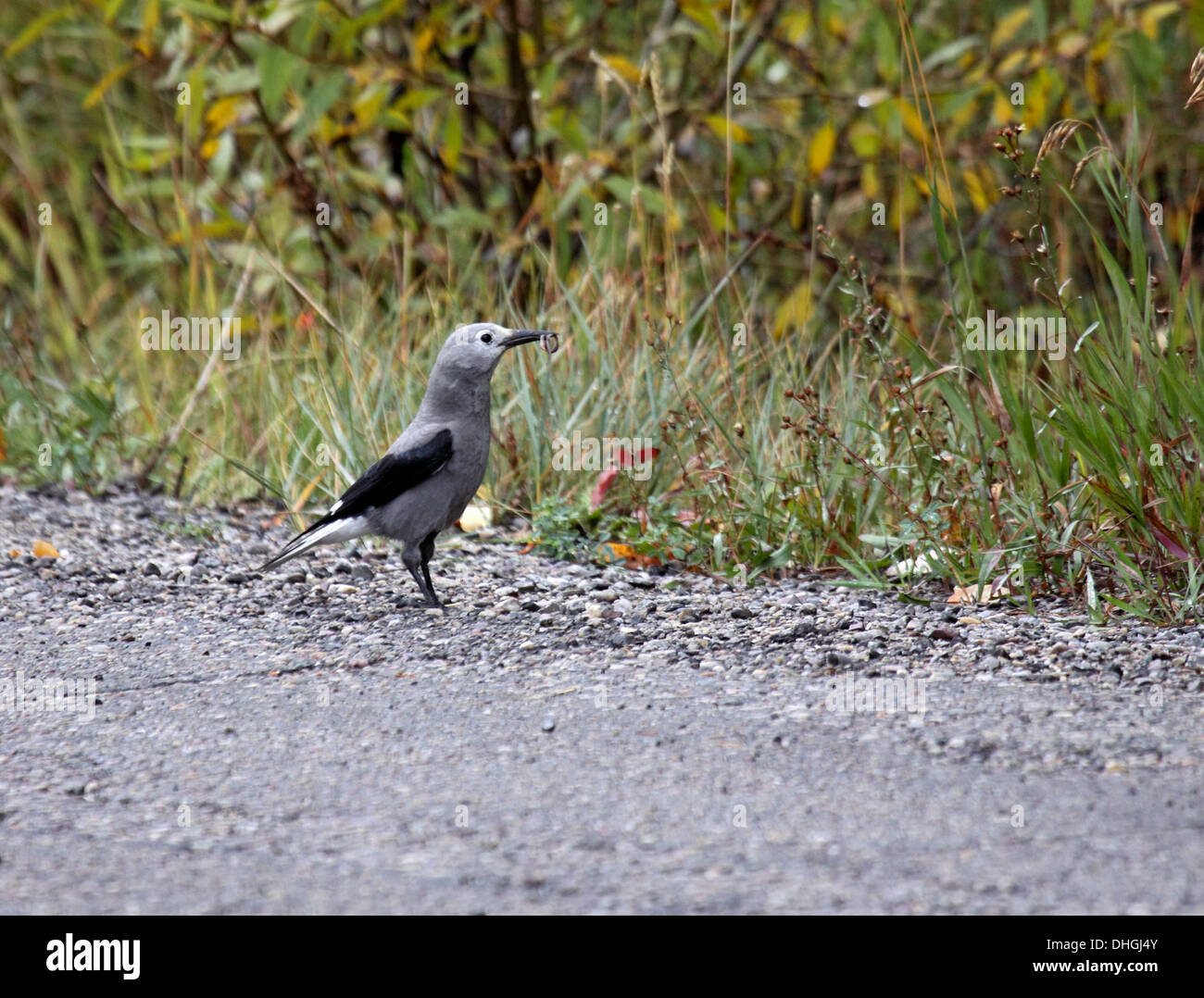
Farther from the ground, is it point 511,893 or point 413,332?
point 413,332

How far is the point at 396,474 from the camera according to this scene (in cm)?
397

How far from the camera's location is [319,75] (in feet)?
19.8

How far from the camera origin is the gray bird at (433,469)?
3977 millimetres

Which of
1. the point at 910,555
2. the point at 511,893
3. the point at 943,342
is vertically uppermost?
the point at 943,342

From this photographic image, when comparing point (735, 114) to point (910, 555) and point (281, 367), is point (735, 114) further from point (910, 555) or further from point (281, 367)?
point (910, 555)

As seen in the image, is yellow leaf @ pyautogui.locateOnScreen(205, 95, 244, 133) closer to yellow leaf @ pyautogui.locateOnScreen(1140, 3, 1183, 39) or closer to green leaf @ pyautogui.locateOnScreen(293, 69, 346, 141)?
green leaf @ pyautogui.locateOnScreen(293, 69, 346, 141)

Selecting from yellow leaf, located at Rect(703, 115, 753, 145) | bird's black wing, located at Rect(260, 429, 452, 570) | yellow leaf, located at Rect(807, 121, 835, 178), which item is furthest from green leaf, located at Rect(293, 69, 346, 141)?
bird's black wing, located at Rect(260, 429, 452, 570)

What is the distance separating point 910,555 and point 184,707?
6.27 ft

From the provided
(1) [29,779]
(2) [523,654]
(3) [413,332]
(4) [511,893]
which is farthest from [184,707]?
(3) [413,332]

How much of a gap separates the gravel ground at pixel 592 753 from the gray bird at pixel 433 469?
0.60ft

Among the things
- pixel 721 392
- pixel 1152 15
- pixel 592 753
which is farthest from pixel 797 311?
pixel 592 753

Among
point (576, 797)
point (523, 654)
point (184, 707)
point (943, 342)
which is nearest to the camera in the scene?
point (576, 797)

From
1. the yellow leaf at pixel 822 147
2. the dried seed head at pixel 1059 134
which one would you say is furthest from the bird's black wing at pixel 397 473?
the yellow leaf at pixel 822 147

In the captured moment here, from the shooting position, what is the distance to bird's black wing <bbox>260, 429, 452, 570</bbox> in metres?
3.97
